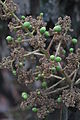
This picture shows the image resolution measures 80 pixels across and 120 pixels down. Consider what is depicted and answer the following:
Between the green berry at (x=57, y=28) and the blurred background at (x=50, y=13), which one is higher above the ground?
the blurred background at (x=50, y=13)

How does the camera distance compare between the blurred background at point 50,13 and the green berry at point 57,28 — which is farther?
the blurred background at point 50,13

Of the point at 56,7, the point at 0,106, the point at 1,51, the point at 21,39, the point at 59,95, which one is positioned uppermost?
the point at 0,106

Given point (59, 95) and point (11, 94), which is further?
point (11, 94)

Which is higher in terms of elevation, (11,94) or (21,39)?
(11,94)

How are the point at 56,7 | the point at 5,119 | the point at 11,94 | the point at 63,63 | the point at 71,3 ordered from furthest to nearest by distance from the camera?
the point at 11,94 → the point at 5,119 → the point at 71,3 → the point at 56,7 → the point at 63,63

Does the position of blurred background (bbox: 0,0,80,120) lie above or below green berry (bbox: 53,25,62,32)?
above

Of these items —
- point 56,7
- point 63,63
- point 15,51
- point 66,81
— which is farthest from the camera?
point 56,7

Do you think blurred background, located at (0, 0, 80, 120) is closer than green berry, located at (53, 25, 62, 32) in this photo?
No

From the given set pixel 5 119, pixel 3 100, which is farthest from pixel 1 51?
pixel 3 100

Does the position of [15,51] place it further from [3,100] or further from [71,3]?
[3,100]

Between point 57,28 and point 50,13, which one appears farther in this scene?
point 50,13

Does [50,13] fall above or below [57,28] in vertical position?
above
